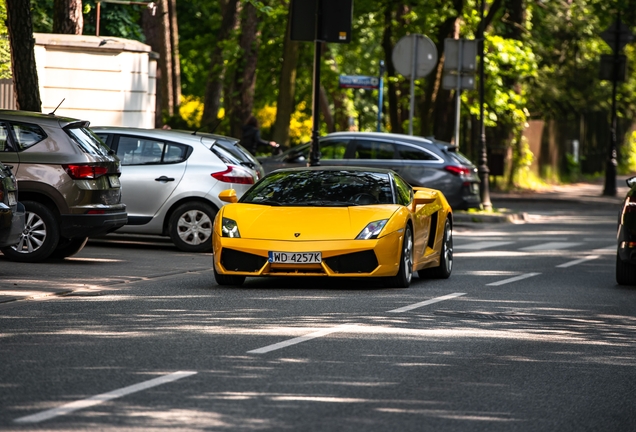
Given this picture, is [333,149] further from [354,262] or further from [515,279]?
[354,262]

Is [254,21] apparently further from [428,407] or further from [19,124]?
[428,407]

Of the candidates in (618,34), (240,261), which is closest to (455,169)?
(240,261)

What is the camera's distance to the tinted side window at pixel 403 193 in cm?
1459

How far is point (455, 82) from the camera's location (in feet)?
98.6

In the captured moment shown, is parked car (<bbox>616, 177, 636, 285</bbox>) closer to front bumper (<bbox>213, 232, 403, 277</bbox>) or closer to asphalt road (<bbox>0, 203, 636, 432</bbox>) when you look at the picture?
asphalt road (<bbox>0, 203, 636, 432</bbox>)

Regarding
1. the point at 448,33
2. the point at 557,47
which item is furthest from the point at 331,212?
the point at 557,47

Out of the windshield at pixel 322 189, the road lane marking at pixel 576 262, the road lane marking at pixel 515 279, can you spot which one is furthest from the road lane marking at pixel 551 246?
the windshield at pixel 322 189

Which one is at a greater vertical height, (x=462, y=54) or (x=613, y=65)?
(x=613, y=65)

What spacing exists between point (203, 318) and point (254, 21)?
1007 inches

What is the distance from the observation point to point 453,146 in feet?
86.1

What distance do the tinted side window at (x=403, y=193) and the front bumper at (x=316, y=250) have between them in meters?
1.00

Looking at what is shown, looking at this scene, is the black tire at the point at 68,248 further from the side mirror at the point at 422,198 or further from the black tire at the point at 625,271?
the black tire at the point at 625,271

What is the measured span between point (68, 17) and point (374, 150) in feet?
20.3

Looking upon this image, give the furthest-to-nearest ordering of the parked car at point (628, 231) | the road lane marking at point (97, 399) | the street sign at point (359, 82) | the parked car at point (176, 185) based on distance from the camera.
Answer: the street sign at point (359, 82) < the parked car at point (176, 185) < the parked car at point (628, 231) < the road lane marking at point (97, 399)
